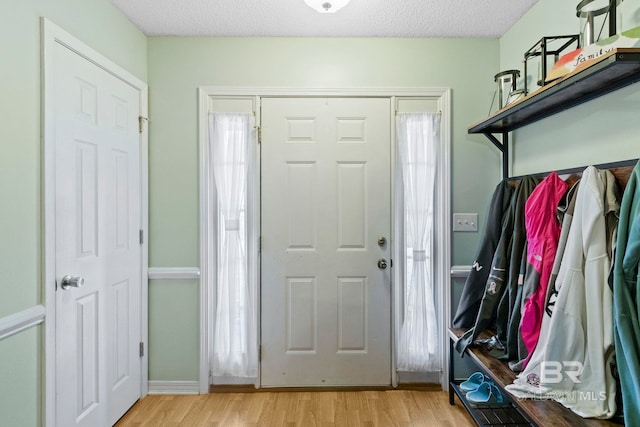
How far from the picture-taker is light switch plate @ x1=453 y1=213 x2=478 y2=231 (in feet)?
8.01

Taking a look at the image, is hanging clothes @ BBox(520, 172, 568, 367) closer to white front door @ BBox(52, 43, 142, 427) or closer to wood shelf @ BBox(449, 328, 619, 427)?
wood shelf @ BBox(449, 328, 619, 427)


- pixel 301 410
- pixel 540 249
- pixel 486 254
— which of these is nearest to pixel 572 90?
pixel 540 249

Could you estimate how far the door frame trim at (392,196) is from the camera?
2.40 metres

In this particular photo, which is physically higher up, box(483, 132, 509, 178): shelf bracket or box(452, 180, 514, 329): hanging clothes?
box(483, 132, 509, 178): shelf bracket

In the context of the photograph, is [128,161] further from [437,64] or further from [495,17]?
[495,17]

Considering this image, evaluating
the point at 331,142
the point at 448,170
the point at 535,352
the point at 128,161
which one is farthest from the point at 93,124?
the point at 535,352

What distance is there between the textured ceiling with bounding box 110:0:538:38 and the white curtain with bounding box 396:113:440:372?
1.87 feet

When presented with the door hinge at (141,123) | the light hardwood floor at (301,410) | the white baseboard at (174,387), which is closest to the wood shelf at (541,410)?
the light hardwood floor at (301,410)

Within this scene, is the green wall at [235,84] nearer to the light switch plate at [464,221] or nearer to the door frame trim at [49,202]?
the light switch plate at [464,221]

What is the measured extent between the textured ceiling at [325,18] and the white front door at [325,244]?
0.47 meters

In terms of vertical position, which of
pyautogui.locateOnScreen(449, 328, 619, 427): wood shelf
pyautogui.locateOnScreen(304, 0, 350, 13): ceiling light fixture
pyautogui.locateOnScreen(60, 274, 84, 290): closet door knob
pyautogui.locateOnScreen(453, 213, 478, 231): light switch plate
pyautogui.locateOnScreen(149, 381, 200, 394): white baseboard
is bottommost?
pyautogui.locateOnScreen(149, 381, 200, 394): white baseboard

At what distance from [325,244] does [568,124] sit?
5.04 feet

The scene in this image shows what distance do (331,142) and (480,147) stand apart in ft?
3.41

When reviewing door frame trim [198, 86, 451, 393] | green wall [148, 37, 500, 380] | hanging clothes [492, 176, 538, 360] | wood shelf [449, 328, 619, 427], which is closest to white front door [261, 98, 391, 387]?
door frame trim [198, 86, 451, 393]
